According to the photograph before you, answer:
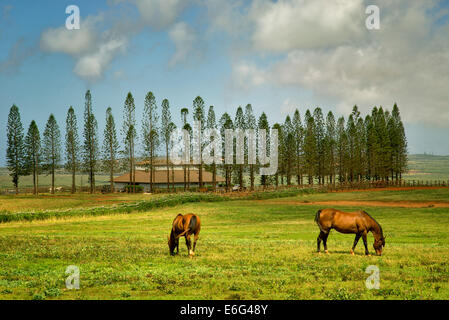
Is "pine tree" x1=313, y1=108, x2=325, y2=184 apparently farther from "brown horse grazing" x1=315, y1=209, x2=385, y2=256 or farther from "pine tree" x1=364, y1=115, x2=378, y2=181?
"brown horse grazing" x1=315, y1=209, x2=385, y2=256

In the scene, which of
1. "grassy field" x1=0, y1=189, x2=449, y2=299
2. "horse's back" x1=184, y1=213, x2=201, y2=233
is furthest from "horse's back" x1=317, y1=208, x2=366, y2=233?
"horse's back" x1=184, y1=213, x2=201, y2=233

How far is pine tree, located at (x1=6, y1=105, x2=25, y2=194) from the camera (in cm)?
9581

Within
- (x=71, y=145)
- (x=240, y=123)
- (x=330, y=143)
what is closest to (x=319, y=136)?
(x=330, y=143)

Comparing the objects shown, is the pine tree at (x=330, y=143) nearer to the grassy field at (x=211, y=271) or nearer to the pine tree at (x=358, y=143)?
the pine tree at (x=358, y=143)

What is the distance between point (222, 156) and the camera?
9825cm

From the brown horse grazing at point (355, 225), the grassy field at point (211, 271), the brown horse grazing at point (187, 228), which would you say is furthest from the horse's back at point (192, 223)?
the brown horse grazing at point (355, 225)

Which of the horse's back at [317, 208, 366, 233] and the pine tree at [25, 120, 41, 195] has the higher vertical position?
the pine tree at [25, 120, 41, 195]

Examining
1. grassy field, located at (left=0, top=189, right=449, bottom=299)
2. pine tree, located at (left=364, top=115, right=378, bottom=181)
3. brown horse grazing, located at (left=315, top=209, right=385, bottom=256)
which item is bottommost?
grassy field, located at (left=0, top=189, right=449, bottom=299)

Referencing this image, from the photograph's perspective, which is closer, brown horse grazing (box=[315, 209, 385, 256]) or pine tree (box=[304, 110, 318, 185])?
brown horse grazing (box=[315, 209, 385, 256])

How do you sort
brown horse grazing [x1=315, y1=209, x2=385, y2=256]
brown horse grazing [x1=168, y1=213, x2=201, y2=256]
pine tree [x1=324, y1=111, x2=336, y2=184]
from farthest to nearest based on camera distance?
pine tree [x1=324, y1=111, x2=336, y2=184] < brown horse grazing [x1=315, y1=209, x2=385, y2=256] < brown horse grazing [x1=168, y1=213, x2=201, y2=256]

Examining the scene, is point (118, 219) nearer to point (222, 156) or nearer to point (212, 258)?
point (212, 258)

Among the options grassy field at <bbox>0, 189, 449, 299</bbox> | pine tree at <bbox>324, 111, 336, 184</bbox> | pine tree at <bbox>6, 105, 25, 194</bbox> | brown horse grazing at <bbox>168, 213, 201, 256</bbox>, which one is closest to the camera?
grassy field at <bbox>0, 189, 449, 299</bbox>

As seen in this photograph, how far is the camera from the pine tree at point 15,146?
314 feet

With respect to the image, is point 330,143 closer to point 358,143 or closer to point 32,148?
point 358,143
